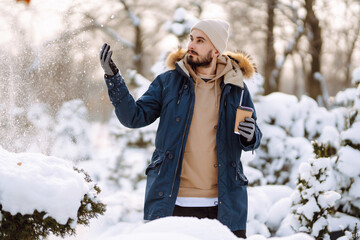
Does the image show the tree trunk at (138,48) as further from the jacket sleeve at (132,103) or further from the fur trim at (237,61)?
the jacket sleeve at (132,103)

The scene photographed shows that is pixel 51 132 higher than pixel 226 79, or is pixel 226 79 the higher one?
pixel 226 79

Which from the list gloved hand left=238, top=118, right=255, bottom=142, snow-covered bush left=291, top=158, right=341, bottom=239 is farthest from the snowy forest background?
gloved hand left=238, top=118, right=255, bottom=142

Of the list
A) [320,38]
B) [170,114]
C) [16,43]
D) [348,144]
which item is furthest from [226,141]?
[320,38]

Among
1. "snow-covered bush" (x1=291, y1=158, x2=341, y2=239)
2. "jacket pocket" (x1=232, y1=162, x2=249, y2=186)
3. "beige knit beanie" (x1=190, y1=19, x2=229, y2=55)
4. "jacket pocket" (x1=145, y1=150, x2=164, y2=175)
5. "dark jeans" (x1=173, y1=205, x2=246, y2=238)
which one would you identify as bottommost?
"snow-covered bush" (x1=291, y1=158, x2=341, y2=239)

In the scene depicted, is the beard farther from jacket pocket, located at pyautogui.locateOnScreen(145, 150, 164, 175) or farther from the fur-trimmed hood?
jacket pocket, located at pyautogui.locateOnScreen(145, 150, 164, 175)

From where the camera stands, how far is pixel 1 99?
3.35 metres

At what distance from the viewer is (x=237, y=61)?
3.10m

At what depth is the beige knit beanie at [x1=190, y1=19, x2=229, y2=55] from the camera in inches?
115

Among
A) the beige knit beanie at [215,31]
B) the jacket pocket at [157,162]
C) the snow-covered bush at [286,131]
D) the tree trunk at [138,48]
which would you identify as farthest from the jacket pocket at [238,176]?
the tree trunk at [138,48]

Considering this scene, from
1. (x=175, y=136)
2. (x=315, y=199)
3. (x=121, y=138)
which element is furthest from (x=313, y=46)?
(x=175, y=136)

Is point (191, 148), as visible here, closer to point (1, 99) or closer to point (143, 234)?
point (143, 234)

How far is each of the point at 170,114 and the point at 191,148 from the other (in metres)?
0.26

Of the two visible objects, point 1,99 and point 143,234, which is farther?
point 1,99

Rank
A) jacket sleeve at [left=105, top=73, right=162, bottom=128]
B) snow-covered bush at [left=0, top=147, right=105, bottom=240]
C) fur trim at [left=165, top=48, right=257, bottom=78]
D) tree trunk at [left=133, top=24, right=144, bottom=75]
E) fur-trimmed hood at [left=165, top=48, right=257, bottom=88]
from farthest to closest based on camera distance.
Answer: tree trunk at [left=133, top=24, right=144, bottom=75] < fur trim at [left=165, top=48, right=257, bottom=78] < fur-trimmed hood at [left=165, top=48, right=257, bottom=88] < jacket sleeve at [left=105, top=73, right=162, bottom=128] < snow-covered bush at [left=0, top=147, right=105, bottom=240]
